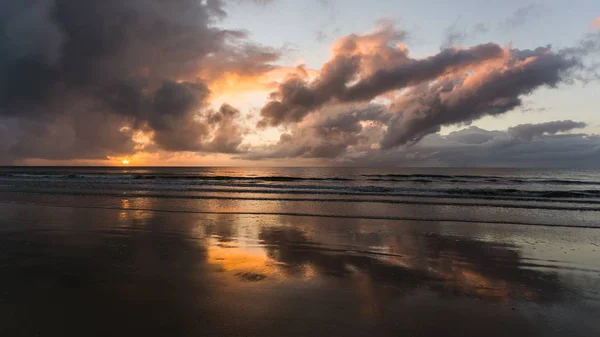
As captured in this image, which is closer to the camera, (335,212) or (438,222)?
(438,222)

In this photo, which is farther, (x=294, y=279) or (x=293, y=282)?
(x=294, y=279)

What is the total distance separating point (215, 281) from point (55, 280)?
3092mm

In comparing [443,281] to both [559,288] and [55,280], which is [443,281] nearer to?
[559,288]

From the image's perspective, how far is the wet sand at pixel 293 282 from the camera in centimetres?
468

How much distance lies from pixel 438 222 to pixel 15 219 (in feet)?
59.5

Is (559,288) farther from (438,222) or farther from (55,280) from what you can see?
(55,280)

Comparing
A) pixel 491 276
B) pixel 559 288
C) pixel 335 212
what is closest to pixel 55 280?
pixel 491 276

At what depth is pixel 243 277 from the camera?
6.66 m

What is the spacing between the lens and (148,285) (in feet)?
20.2

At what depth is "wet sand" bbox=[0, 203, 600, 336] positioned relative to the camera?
468 centimetres

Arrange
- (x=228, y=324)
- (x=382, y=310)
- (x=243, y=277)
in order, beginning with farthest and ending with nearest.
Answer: (x=243, y=277)
(x=382, y=310)
(x=228, y=324)

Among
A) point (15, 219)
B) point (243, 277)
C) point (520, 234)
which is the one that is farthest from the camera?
point (15, 219)

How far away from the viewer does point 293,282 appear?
647 centimetres

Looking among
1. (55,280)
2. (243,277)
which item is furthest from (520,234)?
(55,280)
